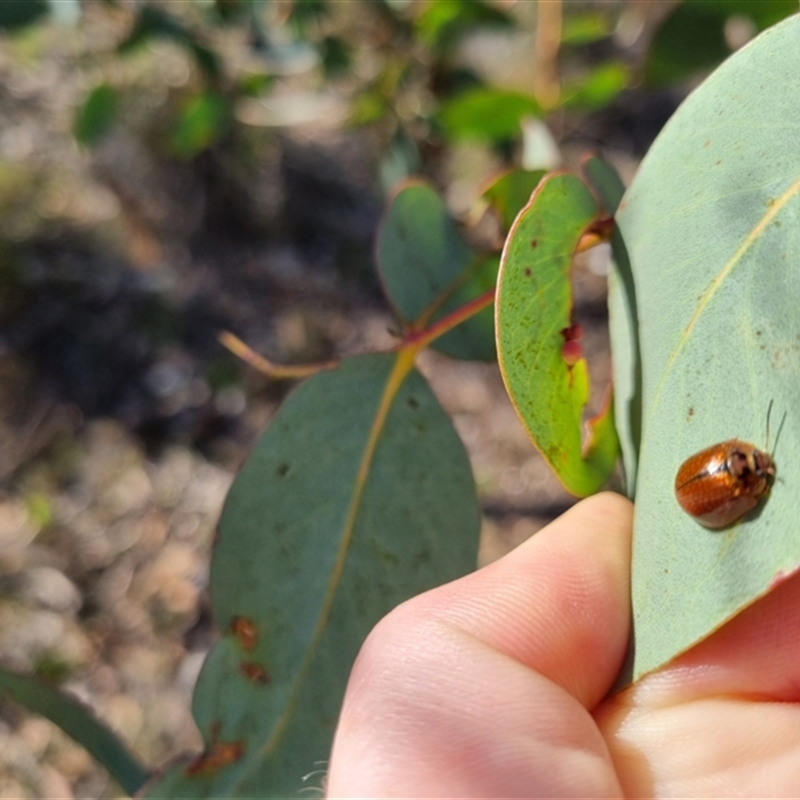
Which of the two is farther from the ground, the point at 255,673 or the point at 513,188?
the point at 513,188

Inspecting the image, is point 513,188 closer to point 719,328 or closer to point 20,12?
point 719,328

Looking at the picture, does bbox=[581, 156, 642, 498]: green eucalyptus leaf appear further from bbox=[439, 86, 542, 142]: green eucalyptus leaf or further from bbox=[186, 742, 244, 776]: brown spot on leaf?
bbox=[439, 86, 542, 142]: green eucalyptus leaf

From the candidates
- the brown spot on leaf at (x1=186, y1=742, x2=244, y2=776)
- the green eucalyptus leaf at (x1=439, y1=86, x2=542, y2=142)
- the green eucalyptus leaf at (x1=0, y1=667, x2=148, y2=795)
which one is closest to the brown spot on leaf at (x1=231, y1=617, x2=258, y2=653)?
the brown spot on leaf at (x1=186, y1=742, x2=244, y2=776)

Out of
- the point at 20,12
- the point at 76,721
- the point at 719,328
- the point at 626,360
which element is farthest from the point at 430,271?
the point at 20,12

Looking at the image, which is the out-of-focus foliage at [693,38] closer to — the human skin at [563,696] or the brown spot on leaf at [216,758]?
the human skin at [563,696]

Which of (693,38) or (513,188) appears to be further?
(693,38)

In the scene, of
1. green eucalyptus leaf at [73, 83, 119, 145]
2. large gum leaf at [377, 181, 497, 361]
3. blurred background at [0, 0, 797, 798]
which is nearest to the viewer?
large gum leaf at [377, 181, 497, 361]

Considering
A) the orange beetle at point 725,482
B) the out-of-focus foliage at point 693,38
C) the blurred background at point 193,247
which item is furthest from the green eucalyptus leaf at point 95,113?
the orange beetle at point 725,482
